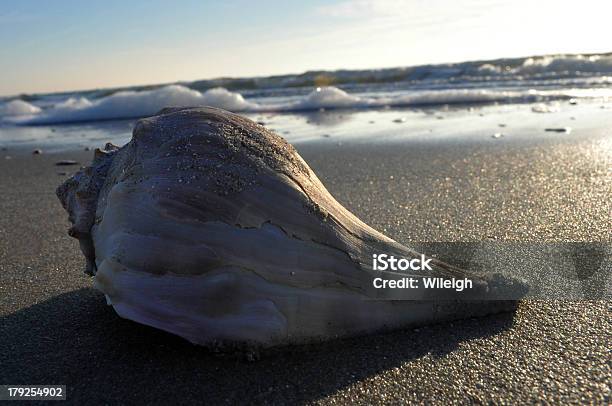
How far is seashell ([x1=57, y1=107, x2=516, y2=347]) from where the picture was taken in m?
1.66

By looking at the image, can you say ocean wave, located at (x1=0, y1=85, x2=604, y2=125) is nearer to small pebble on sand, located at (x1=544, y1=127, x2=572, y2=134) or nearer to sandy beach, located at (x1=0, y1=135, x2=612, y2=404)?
small pebble on sand, located at (x1=544, y1=127, x2=572, y2=134)

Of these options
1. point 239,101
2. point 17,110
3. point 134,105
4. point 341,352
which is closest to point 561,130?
point 341,352

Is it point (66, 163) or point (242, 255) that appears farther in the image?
point (66, 163)

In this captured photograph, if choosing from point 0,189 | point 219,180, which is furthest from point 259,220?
point 0,189

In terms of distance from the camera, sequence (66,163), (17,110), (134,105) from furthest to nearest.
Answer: (17,110) → (134,105) → (66,163)

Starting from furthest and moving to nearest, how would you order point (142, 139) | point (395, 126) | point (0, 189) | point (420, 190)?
point (395, 126), point (0, 189), point (420, 190), point (142, 139)

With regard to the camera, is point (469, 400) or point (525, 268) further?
point (525, 268)

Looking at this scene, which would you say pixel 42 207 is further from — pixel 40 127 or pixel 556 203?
pixel 40 127

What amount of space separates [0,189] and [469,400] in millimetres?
5117

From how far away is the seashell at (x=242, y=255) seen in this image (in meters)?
1.66

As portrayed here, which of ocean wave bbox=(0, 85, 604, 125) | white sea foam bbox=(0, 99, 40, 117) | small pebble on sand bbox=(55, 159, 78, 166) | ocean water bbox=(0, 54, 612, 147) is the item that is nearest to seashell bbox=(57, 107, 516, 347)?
small pebble on sand bbox=(55, 159, 78, 166)

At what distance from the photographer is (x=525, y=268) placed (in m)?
2.37

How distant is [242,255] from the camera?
5.45 ft

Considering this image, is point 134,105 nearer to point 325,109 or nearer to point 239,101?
point 239,101
